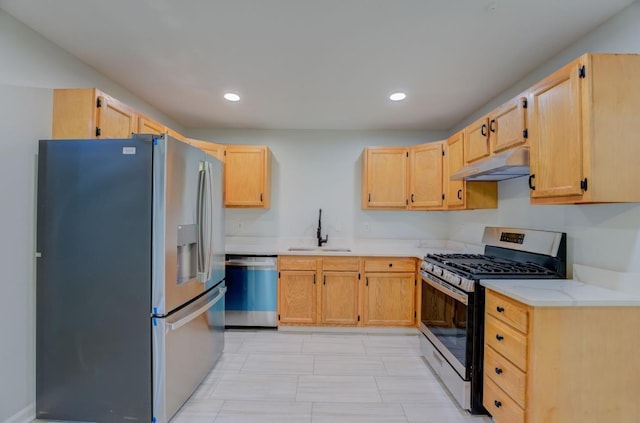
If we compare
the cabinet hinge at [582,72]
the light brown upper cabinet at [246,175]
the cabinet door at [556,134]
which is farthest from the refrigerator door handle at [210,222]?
the cabinet hinge at [582,72]

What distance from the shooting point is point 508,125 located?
218 centimetres

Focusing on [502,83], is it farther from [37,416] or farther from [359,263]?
[37,416]

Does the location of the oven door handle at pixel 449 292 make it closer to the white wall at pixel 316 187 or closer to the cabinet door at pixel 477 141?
the cabinet door at pixel 477 141

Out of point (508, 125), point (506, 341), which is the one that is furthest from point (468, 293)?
point (508, 125)

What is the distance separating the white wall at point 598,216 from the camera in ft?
5.36

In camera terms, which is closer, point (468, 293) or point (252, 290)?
point (468, 293)

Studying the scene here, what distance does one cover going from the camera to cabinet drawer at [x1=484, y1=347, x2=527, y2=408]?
1545 millimetres

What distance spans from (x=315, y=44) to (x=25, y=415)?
3.02m

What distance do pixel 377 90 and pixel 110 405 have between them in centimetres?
311

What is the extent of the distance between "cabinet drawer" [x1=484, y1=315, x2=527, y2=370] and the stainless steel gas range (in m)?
0.08

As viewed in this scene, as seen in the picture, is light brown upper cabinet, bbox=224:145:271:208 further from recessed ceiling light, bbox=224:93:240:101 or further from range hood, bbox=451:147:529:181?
range hood, bbox=451:147:529:181

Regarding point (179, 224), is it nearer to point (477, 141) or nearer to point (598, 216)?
point (477, 141)

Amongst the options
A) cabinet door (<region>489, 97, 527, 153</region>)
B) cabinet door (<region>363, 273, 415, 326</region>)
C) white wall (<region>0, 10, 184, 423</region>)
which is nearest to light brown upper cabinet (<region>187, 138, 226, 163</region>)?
white wall (<region>0, 10, 184, 423</region>)

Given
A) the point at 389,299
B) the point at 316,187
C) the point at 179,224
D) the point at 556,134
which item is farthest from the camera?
the point at 316,187
